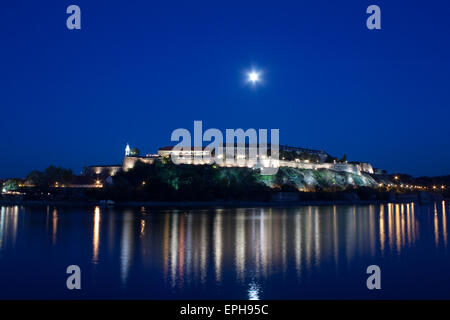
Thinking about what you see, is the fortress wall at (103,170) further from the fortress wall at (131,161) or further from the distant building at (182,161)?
the fortress wall at (131,161)

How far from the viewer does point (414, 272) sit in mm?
9508

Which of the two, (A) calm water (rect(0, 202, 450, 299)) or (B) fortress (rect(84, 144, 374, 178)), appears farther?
(B) fortress (rect(84, 144, 374, 178))

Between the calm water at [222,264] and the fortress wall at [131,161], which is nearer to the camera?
the calm water at [222,264]

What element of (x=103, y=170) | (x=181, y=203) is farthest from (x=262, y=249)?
(x=103, y=170)

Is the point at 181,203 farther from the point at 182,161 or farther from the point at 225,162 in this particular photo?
the point at 225,162

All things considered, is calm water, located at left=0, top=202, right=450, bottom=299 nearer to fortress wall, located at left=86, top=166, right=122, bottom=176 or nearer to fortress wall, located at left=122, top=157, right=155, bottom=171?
fortress wall, located at left=122, top=157, right=155, bottom=171

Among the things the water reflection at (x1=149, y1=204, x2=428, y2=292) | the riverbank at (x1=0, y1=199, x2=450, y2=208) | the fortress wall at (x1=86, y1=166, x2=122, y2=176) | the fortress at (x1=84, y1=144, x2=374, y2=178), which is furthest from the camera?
the fortress wall at (x1=86, y1=166, x2=122, y2=176)

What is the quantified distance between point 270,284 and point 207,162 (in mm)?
49070

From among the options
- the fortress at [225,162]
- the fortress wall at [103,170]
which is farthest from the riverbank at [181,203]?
the fortress wall at [103,170]

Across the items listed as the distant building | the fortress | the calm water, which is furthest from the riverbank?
the calm water

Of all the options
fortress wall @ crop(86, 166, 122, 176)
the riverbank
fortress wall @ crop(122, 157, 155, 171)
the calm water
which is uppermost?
fortress wall @ crop(122, 157, 155, 171)

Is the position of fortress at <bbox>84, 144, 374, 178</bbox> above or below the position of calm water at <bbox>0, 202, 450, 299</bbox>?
above
